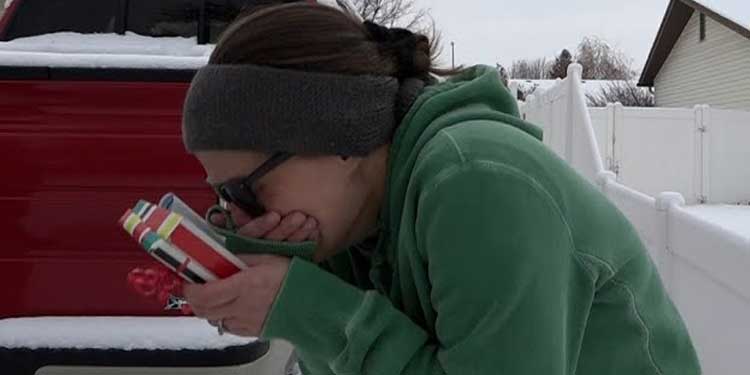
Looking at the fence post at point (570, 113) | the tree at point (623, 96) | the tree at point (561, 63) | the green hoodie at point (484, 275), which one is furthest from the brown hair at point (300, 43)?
the tree at point (561, 63)

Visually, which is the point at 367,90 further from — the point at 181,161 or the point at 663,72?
the point at 663,72

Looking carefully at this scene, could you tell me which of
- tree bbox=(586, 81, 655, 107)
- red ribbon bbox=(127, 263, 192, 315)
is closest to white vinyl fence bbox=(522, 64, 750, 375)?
red ribbon bbox=(127, 263, 192, 315)

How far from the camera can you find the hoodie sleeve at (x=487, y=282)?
4.30 feet

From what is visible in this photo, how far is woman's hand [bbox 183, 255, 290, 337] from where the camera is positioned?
4.71 ft

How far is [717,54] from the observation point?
27.3 meters

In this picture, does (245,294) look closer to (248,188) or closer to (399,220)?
(248,188)

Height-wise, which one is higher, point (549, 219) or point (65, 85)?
point (65, 85)

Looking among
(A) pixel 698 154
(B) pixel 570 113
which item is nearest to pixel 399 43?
(B) pixel 570 113

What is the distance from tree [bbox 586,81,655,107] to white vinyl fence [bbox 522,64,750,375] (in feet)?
68.9

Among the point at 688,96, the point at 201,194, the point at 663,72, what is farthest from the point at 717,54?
the point at 201,194

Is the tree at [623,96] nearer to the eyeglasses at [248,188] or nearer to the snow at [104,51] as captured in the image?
the snow at [104,51]

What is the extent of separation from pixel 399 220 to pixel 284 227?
0.19 m

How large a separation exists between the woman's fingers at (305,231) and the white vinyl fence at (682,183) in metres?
2.14

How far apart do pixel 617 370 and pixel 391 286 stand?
401 millimetres
